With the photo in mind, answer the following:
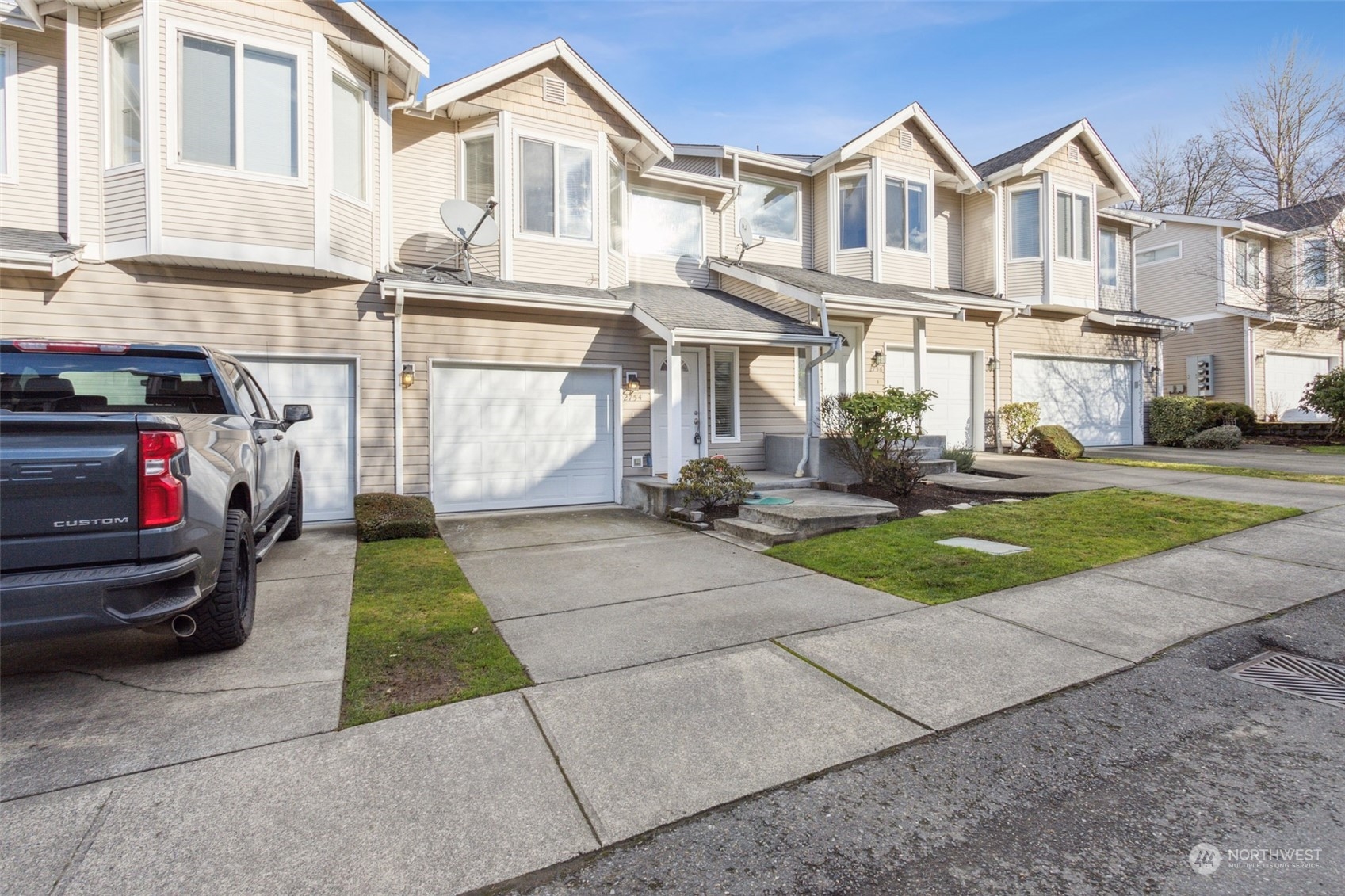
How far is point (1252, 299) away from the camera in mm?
18188

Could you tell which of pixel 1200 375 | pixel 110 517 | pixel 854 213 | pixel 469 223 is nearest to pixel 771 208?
pixel 854 213

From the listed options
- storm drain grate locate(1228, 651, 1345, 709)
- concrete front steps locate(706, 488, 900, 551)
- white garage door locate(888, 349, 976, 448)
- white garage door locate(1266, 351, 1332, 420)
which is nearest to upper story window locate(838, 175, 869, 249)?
white garage door locate(888, 349, 976, 448)

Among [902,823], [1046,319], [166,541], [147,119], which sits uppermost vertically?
[147,119]

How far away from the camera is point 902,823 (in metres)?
2.35

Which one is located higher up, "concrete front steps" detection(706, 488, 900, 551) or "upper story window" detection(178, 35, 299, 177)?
"upper story window" detection(178, 35, 299, 177)

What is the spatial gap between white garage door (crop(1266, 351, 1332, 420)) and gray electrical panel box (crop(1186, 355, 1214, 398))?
1314 mm

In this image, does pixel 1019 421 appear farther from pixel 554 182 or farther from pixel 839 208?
pixel 554 182

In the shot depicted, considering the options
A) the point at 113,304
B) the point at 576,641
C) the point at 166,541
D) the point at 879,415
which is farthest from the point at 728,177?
the point at 166,541

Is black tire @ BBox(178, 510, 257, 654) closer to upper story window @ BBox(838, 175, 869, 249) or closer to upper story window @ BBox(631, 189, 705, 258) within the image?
upper story window @ BBox(631, 189, 705, 258)

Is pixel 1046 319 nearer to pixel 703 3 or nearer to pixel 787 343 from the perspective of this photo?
pixel 787 343

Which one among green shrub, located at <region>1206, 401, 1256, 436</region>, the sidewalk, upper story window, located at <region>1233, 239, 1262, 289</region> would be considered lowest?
the sidewalk

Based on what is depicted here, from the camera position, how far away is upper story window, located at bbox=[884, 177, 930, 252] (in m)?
13.0

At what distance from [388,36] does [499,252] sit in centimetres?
288

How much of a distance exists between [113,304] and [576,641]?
734 cm
